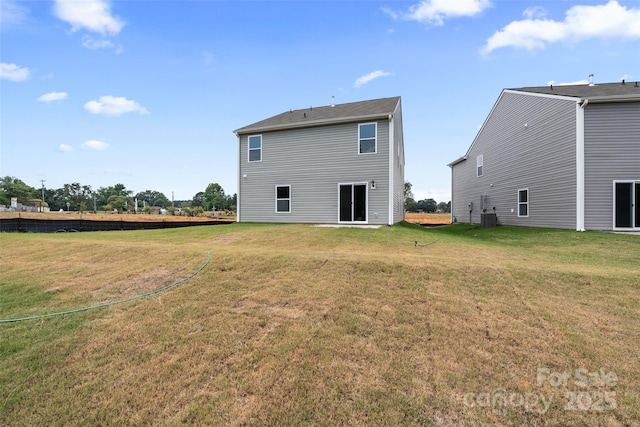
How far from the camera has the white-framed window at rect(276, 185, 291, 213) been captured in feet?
46.2

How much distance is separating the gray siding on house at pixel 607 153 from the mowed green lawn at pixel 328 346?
831cm

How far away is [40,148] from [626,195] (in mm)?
40398

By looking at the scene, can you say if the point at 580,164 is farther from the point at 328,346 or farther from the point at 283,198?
the point at 328,346

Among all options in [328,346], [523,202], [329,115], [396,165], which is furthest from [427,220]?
[328,346]

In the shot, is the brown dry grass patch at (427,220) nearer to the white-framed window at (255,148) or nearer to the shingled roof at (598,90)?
the shingled roof at (598,90)

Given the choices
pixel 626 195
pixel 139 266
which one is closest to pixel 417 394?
pixel 139 266

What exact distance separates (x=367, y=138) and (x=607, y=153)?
9300 mm

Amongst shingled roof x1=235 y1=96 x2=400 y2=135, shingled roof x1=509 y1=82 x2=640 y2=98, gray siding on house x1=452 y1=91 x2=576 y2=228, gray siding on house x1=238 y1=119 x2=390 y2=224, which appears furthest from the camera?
shingled roof x1=235 y1=96 x2=400 y2=135

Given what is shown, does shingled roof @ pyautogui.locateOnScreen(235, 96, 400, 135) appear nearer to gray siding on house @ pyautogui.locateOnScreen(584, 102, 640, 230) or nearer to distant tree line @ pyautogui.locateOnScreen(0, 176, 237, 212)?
gray siding on house @ pyautogui.locateOnScreen(584, 102, 640, 230)

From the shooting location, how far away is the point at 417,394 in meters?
2.20

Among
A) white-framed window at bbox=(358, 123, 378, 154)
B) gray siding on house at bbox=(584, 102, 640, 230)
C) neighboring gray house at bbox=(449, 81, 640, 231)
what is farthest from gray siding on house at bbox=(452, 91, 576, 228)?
white-framed window at bbox=(358, 123, 378, 154)

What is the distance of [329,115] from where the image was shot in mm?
14078

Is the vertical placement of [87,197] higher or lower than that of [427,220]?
higher

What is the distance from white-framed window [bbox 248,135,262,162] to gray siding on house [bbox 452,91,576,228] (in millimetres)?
13667
